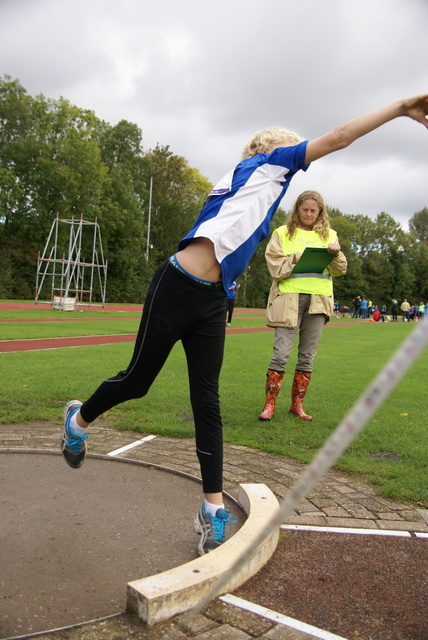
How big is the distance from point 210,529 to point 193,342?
3.03 ft

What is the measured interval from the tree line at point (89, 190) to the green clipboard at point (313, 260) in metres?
29.5

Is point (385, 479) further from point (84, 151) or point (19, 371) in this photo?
point (84, 151)

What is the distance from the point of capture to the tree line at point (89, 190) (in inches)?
1671

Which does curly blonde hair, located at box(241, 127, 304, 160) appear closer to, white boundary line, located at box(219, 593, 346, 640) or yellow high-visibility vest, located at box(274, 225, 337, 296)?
white boundary line, located at box(219, 593, 346, 640)

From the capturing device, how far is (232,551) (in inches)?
99.3

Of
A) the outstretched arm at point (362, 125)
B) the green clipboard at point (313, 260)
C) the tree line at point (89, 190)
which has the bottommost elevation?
the green clipboard at point (313, 260)

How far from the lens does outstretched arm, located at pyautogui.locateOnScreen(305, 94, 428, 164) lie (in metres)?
2.16

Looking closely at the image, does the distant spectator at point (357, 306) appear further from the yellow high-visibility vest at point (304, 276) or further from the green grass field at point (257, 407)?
the yellow high-visibility vest at point (304, 276)

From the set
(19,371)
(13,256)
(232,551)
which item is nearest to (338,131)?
(232,551)

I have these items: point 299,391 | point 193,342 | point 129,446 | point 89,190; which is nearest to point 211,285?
point 193,342

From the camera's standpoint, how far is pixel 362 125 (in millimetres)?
2359

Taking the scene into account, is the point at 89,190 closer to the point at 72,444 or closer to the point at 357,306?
the point at 357,306

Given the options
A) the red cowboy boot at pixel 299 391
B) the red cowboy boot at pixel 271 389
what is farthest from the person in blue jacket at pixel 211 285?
the red cowboy boot at pixel 299 391

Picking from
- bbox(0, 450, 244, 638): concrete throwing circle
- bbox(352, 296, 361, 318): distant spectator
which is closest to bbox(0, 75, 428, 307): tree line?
bbox(352, 296, 361, 318): distant spectator
